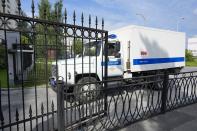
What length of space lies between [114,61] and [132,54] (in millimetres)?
1007

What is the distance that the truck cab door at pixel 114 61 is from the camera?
7155 mm

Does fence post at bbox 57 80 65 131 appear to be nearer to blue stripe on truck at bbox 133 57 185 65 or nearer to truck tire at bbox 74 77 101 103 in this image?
truck tire at bbox 74 77 101 103

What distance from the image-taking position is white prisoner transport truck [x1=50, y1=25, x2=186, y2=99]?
21.9 feet

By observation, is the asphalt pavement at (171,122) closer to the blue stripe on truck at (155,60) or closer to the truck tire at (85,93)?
the truck tire at (85,93)

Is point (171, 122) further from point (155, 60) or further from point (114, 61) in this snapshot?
point (155, 60)

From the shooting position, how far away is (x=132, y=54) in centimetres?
771

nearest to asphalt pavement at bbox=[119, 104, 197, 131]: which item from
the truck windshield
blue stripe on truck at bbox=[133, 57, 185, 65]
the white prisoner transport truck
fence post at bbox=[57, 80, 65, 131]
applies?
A: fence post at bbox=[57, 80, 65, 131]

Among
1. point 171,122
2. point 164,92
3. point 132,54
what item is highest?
point 132,54

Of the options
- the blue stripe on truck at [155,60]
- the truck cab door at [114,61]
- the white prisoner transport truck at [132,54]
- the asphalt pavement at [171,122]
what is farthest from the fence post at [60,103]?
the blue stripe on truck at [155,60]

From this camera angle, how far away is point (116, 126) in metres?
3.86

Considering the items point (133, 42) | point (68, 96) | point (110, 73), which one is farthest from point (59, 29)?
point (133, 42)

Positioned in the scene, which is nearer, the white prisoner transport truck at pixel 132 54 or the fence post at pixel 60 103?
the fence post at pixel 60 103

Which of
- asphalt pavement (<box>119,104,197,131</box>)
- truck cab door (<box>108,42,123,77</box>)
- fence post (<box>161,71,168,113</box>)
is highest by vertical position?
truck cab door (<box>108,42,123,77</box>)

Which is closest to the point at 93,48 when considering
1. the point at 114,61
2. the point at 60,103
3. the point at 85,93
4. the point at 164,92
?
the point at 114,61
